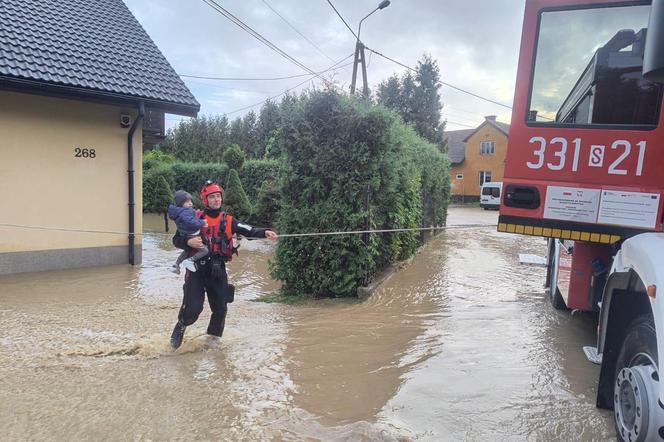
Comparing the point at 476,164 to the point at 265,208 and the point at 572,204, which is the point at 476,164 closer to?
the point at 265,208

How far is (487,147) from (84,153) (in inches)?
1751

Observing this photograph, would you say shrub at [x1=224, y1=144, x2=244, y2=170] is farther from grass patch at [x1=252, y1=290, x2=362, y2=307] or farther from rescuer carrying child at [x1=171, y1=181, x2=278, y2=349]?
rescuer carrying child at [x1=171, y1=181, x2=278, y2=349]

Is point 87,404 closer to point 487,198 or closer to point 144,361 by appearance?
point 144,361

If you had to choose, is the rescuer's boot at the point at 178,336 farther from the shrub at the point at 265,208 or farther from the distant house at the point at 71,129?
the shrub at the point at 265,208

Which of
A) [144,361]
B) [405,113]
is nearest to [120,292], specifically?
[144,361]

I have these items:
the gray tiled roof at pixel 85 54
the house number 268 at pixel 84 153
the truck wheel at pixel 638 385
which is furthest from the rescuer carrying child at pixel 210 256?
the house number 268 at pixel 84 153

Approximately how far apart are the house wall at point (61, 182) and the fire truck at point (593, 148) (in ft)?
25.8

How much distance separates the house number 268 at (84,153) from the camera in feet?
29.3

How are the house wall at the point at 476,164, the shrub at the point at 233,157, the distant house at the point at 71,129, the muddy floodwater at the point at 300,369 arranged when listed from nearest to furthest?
1. the muddy floodwater at the point at 300,369
2. the distant house at the point at 71,129
3. the shrub at the point at 233,157
4. the house wall at the point at 476,164

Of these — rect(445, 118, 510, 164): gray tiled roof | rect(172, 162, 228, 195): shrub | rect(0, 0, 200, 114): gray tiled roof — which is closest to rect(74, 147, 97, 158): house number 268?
rect(0, 0, 200, 114): gray tiled roof

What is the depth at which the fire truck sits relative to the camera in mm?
3408

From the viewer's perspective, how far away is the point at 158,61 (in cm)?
1048

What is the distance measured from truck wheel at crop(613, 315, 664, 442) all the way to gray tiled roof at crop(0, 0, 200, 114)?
8.85m

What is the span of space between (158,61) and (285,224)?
18.5 feet
